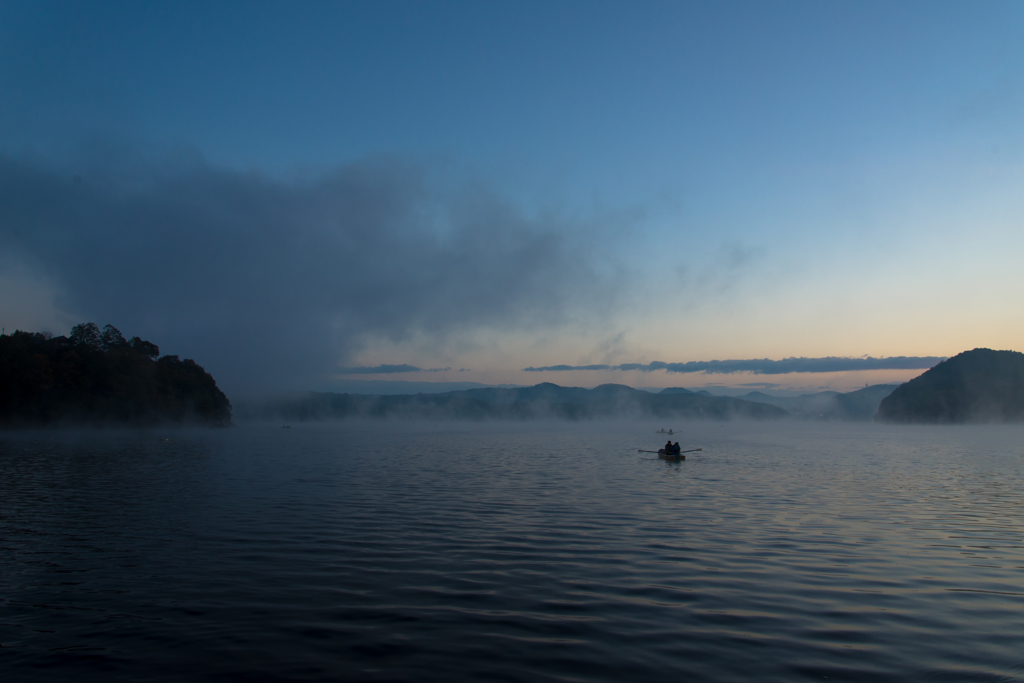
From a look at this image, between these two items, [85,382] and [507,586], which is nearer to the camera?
[507,586]

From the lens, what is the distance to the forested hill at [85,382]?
438ft

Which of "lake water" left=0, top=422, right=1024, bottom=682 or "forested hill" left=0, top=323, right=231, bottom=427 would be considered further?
"forested hill" left=0, top=323, right=231, bottom=427

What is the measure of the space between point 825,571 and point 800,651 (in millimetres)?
7775

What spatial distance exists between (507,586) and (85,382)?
568 ft

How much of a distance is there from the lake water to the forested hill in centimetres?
12992

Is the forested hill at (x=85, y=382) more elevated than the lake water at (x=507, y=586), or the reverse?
the forested hill at (x=85, y=382)

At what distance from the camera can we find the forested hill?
5256 inches

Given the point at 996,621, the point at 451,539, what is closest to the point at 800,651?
the point at 996,621

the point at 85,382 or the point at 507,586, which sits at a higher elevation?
the point at 85,382

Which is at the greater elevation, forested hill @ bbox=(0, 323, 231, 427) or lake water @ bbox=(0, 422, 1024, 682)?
forested hill @ bbox=(0, 323, 231, 427)

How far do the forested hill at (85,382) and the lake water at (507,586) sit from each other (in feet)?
426

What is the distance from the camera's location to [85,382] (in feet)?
482

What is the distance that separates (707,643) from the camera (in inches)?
475

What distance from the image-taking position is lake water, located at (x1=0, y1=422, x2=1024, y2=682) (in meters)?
11.1
